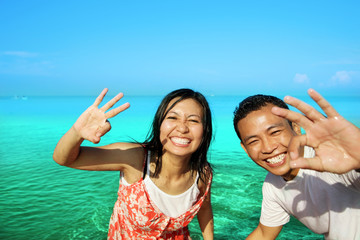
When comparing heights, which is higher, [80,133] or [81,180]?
[80,133]

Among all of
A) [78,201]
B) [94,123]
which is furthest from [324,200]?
[78,201]

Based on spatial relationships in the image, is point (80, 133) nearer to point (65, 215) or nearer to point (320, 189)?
point (320, 189)

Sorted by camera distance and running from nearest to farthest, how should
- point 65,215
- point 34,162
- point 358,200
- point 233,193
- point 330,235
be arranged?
point 358,200 < point 330,235 < point 65,215 < point 233,193 < point 34,162

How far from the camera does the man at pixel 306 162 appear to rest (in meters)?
2.02

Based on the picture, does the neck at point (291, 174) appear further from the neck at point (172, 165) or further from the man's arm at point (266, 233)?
the neck at point (172, 165)

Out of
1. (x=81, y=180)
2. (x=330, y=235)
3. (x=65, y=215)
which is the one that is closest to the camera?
(x=330, y=235)

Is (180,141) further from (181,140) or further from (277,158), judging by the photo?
(277,158)

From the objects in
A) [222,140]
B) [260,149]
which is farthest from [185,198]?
[222,140]

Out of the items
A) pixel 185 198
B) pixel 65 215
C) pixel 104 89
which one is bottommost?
pixel 65 215

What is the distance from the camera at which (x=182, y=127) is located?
3.06 m

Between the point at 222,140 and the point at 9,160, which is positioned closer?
the point at 9,160

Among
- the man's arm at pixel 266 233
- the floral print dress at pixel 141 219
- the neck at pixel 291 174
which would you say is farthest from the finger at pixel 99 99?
the man's arm at pixel 266 233

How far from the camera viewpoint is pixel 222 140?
16.0 m

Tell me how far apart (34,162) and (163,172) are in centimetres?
849
